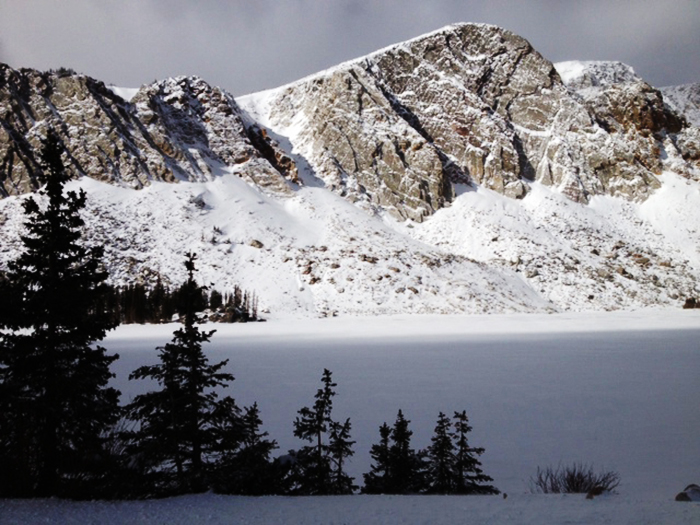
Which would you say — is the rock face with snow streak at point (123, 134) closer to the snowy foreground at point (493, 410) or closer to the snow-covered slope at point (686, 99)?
the snowy foreground at point (493, 410)

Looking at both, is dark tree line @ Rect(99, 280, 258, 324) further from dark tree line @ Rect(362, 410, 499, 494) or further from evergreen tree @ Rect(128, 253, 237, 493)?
dark tree line @ Rect(362, 410, 499, 494)

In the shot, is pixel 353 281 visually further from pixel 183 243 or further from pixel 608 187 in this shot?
pixel 608 187

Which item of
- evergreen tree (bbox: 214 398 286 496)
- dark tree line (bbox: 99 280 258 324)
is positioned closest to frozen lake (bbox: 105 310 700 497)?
evergreen tree (bbox: 214 398 286 496)

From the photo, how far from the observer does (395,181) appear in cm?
9519

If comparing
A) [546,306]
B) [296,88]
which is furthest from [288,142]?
[546,306]

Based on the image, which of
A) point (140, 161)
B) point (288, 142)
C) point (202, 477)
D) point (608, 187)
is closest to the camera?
point (202, 477)

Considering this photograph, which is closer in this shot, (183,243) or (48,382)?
(48,382)

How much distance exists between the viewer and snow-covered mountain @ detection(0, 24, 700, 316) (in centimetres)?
6569

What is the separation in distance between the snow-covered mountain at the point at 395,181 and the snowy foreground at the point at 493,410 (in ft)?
100

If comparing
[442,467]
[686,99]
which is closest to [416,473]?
[442,467]

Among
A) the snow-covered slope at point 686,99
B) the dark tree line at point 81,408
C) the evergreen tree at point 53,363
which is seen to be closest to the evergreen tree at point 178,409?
the dark tree line at point 81,408

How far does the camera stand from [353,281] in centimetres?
6400

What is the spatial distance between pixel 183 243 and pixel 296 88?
223 ft

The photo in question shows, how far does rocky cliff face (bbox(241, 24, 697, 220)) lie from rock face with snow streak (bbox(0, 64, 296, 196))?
16.4 metres
